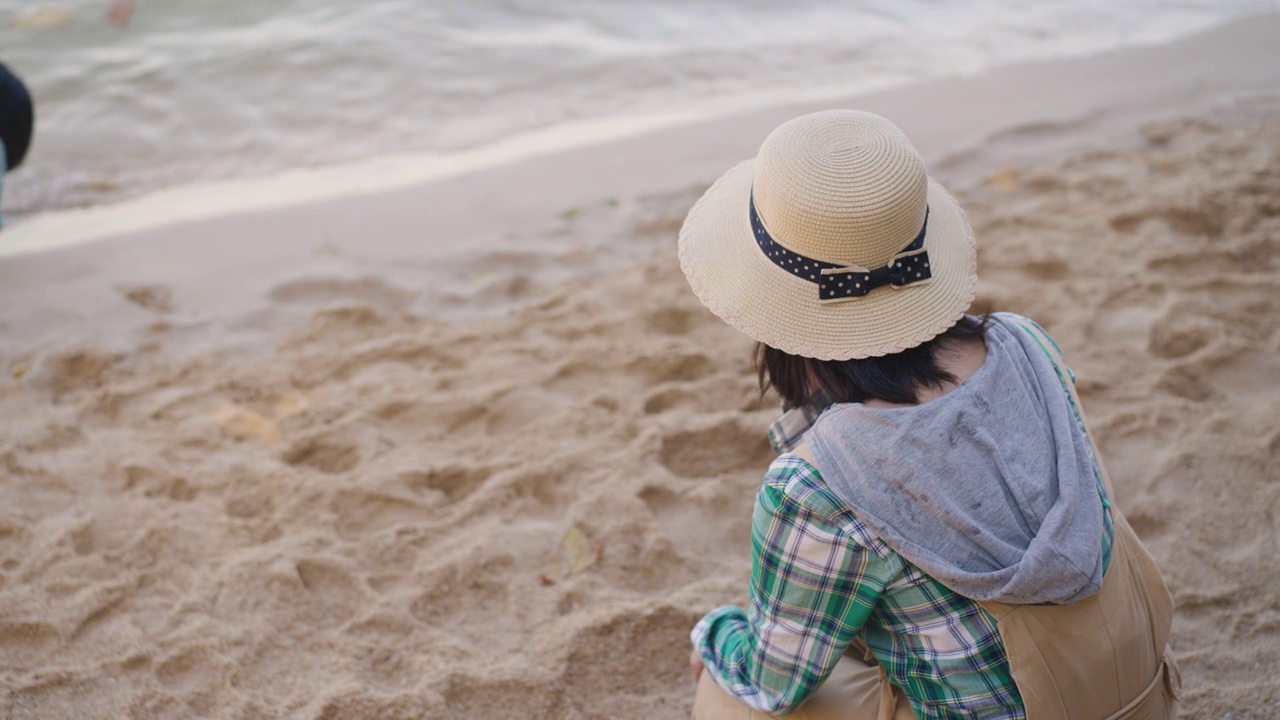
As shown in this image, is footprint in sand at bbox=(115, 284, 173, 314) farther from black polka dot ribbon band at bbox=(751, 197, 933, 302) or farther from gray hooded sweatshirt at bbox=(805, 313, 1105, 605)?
gray hooded sweatshirt at bbox=(805, 313, 1105, 605)

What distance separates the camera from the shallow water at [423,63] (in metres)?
5.25

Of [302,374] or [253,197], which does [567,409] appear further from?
[253,197]

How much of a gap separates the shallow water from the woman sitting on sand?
3.98 metres

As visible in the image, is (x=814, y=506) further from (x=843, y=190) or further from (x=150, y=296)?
(x=150, y=296)

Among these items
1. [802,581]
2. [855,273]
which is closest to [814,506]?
[802,581]

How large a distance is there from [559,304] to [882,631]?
2202 millimetres

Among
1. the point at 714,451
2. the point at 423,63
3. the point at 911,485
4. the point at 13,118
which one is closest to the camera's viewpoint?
the point at 911,485

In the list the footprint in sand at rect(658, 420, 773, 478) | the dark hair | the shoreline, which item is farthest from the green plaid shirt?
the shoreline

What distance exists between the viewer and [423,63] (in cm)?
629

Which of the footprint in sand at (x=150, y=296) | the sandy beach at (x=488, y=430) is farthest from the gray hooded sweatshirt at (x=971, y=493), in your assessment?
the footprint in sand at (x=150, y=296)

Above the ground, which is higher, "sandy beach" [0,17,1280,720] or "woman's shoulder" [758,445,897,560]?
"woman's shoulder" [758,445,897,560]

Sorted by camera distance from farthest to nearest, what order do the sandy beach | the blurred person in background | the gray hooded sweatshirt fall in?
the blurred person in background, the sandy beach, the gray hooded sweatshirt

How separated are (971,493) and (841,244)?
392 millimetres

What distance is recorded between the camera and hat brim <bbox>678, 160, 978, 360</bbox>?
145cm
